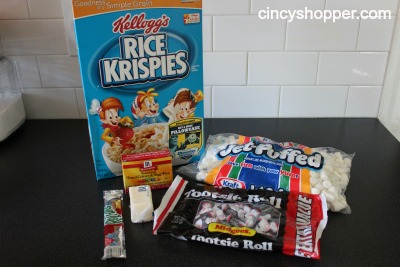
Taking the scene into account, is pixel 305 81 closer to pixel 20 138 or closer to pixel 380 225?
pixel 380 225

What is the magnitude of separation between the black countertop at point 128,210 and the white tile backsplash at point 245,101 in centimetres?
3

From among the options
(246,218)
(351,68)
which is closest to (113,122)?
(246,218)

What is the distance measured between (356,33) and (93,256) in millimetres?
833

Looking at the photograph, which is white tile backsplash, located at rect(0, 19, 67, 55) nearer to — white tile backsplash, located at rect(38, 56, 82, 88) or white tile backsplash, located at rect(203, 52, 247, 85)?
white tile backsplash, located at rect(38, 56, 82, 88)

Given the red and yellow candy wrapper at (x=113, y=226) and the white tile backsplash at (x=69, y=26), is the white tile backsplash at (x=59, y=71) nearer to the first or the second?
the white tile backsplash at (x=69, y=26)

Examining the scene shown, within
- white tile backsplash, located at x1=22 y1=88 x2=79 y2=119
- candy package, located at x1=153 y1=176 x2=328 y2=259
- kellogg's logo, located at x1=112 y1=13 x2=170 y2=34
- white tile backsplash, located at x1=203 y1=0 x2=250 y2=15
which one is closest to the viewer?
candy package, located at x1=153 y1=176 x2=328 y2=259

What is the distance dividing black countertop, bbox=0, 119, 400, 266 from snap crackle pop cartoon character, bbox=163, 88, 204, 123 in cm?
16

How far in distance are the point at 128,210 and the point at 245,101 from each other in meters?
0.51

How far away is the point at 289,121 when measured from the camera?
110 cm

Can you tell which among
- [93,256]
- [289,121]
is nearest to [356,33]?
[289,121]

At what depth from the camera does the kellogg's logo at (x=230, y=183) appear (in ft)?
2.50

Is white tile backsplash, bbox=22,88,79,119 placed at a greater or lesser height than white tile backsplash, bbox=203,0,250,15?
lesser

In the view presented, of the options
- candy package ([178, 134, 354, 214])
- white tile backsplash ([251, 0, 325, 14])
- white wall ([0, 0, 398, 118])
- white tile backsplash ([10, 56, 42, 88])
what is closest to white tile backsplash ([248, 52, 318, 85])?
white wall ([0, 0, 398, 118])

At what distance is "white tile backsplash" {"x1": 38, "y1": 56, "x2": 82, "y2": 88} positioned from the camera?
106 cm
